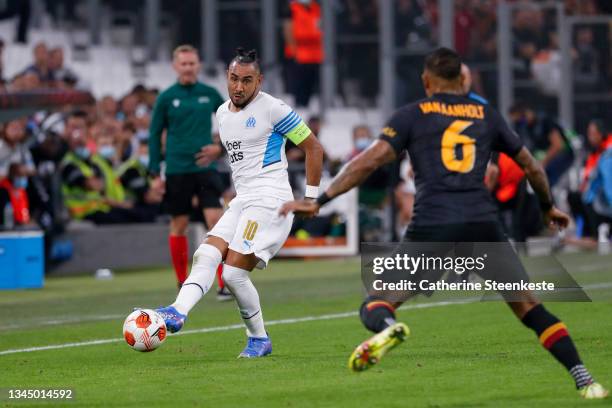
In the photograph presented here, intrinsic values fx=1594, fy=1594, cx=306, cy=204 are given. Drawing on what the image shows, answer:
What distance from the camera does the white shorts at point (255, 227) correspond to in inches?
411

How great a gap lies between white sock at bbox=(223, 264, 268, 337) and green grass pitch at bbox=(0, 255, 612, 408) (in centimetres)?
23

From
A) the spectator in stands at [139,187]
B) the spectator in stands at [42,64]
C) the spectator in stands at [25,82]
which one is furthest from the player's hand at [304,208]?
the spectator in stands at [42,64]

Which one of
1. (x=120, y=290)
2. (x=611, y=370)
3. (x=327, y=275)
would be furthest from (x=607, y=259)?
(x=611, y=370)

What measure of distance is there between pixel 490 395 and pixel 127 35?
939 inches

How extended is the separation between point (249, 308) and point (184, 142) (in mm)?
4752

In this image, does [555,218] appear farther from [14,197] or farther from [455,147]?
[14,197]

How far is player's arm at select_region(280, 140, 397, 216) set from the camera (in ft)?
26.6

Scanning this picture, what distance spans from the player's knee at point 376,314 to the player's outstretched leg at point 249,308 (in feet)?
6.82

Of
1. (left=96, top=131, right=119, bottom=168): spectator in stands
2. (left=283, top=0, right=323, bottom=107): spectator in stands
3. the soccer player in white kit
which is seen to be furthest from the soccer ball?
(left=283, top=0, right=323, bottom=107): spectator in stands

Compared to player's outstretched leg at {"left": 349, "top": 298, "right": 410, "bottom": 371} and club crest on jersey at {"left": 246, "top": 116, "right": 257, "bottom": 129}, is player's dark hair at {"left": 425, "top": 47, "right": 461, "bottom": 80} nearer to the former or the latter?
player's outstretched leg at {"left": 349, "top": 298, "right": 410, "bottom": 371}

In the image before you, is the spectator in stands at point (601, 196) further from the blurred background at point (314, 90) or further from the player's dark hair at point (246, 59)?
the player's dark hair at point (246, 59)

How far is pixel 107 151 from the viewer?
22.7 metres

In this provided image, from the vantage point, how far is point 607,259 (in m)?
20.9

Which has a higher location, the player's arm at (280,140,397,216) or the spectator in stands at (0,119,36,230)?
the player's arm at (280,140,397,216)
